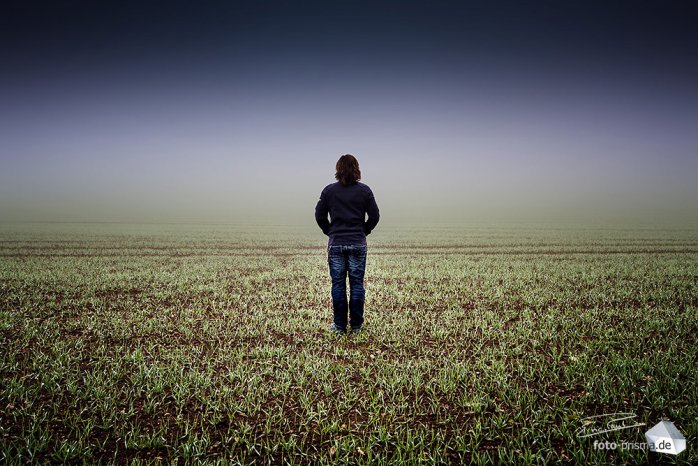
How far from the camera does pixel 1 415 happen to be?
4.04m

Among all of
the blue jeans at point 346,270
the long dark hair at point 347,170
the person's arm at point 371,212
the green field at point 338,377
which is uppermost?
the long dark hair at point 347,170

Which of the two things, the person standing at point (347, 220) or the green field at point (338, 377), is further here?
the person standing at point (347, 220)

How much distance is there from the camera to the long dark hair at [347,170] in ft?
19.9

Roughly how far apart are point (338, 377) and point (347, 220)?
8.37ft

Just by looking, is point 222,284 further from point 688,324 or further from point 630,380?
point 688,324

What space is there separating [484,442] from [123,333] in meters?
6.87

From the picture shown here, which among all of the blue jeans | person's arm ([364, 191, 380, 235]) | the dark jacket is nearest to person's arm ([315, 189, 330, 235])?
the dark jacket

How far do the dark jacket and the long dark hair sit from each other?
0.10 meters

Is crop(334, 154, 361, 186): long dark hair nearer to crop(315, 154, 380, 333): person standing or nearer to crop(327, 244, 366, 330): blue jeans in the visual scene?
crop(315, 154, 380, 333): person standing

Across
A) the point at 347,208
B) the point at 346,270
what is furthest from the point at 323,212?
the point at 346,270

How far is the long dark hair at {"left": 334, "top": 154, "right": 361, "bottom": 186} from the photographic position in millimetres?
6074
